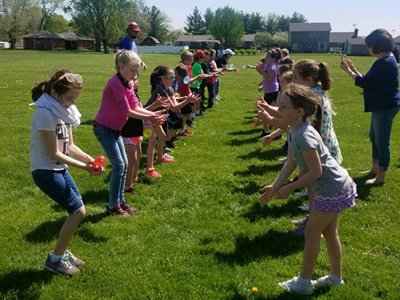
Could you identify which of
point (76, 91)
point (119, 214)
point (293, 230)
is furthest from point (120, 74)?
point (293, 230)

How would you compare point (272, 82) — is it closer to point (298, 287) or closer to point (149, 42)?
point (298, 287)

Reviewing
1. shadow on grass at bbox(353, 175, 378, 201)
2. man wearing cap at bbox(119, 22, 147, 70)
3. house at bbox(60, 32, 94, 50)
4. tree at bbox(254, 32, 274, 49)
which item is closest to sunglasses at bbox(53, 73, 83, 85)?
shadow on grass at bbox(353, 175, 378, 201)

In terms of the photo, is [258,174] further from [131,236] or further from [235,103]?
[235,103]

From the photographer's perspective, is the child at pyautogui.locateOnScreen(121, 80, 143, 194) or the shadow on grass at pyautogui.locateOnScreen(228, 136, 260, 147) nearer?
the child at pyautogui.locateOnScreen(121, 80, 143, 194)

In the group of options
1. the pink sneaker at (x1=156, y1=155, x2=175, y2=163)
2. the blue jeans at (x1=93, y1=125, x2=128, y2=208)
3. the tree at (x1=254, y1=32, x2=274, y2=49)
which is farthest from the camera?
the tree at (x1=254, y1=32, x2=274, y2=49)

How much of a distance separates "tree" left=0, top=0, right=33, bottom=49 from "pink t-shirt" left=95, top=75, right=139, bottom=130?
9873cm

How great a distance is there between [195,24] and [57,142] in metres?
153

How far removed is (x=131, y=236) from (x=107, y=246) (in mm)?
348

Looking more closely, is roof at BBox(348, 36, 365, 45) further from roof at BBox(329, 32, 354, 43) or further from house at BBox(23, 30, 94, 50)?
house at BBox(23, 30, 94, 50)

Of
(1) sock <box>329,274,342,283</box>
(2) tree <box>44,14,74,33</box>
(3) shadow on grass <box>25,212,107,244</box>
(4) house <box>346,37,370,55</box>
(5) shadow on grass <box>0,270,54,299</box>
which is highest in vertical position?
(2) tree <box>44,14,74,33</box>

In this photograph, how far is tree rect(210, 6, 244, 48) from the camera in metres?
112

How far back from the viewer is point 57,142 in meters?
3.77

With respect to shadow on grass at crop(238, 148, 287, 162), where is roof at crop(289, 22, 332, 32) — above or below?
above

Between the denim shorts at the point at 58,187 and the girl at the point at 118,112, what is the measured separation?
4.17ft
